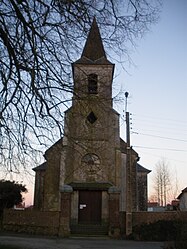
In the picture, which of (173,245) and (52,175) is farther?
(52,175)

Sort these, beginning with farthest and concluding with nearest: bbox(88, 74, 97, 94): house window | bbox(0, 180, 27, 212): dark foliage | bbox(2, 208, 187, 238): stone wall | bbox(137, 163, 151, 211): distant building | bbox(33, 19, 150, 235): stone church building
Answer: bbox(137, 163, 151, 211): distant building
bbox(0, 180, 27, 212): dark foliage
bbox(33, 19, 150, 235): stone church building
bbox(2, 208, 187, 238): stone wall
bbox(88, 74, 97, 94): house window

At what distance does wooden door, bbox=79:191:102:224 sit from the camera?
81.0 ft

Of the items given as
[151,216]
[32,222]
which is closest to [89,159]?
[151,216]

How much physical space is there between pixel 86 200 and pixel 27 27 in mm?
18321

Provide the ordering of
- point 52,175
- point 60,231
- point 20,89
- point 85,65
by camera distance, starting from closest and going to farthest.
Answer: point 20,89
point 60,231
point 52,175
point 85,65

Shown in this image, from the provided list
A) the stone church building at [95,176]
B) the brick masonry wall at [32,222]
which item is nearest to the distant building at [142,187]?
the stone church building at [95,176]

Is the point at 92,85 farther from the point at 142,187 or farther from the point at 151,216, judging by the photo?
the point at 142,187

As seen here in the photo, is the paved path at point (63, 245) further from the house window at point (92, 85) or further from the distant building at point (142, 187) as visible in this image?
the distant building at point (142, 187)

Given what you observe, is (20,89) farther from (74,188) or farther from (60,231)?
(74,188)

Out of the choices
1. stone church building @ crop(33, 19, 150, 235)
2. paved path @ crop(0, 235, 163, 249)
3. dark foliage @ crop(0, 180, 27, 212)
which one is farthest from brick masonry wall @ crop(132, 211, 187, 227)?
dark foliage @ crop(0, 180, 27, 212)

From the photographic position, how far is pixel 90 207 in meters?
25.0

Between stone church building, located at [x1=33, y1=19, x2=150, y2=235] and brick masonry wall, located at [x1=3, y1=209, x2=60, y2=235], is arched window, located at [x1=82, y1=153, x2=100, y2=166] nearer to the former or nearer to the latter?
stone church building, located at [x1=33, y1=19, x2=150, y2=235]

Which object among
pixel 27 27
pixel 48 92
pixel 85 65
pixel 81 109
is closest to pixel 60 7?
pixel 27 27

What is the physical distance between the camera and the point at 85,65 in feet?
93.6
